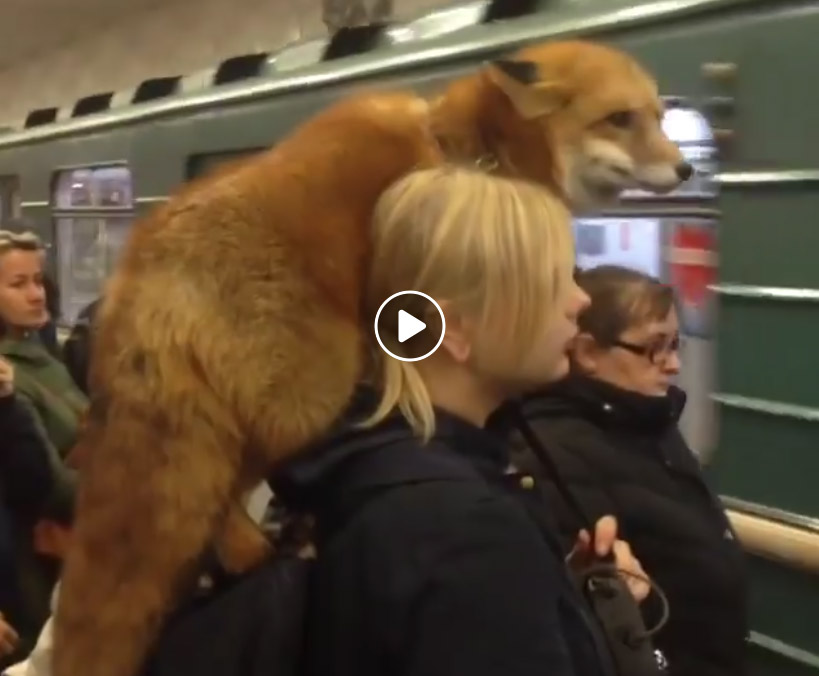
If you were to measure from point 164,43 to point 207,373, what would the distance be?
461 inches

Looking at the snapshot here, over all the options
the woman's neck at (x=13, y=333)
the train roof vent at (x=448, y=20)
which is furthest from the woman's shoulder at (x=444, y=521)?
the train roof vent at (x=448, y=20)

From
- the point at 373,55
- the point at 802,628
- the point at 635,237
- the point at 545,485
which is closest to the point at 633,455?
the point at 545,485

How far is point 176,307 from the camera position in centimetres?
153

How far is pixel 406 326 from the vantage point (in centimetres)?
151

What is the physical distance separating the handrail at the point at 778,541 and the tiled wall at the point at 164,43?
258 inches

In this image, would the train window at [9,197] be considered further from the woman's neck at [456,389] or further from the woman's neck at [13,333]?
the woman's neck at [456,389]

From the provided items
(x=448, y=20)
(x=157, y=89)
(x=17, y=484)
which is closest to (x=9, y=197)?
(x=157, y=89)

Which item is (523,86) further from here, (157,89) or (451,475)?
(157,89)

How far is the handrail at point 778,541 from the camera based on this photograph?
115 inches

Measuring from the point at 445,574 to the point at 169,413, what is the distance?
36 centimetres

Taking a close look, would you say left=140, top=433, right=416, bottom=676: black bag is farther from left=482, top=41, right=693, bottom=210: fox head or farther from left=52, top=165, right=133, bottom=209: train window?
left=52, top=165, right=133, bottom=209: train window

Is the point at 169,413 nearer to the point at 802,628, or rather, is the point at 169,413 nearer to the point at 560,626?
the point at 560,626

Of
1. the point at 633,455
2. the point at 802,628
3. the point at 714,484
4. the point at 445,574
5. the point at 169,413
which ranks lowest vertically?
the point at 802,628

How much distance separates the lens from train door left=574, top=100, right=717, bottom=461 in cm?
323
